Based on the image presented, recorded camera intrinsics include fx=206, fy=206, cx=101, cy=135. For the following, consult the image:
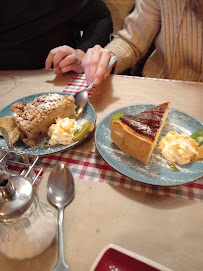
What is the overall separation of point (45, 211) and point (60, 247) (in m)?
0.10

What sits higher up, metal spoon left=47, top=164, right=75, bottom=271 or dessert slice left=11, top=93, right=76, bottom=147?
dessert slice left=11, top=93, right=76, bottom=147

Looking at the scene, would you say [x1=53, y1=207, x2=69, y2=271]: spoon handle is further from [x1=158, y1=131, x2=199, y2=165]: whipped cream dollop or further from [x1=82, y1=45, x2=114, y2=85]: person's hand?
[x1=82, y1=45, x2=114, y2=85]: person's hand

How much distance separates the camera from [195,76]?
1348 millimetres

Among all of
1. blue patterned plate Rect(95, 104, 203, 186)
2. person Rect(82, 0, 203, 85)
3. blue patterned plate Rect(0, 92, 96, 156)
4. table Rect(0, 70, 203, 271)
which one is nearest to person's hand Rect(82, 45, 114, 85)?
person Rect(82, 0, 203, 85)

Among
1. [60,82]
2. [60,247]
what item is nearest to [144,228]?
[60,247]

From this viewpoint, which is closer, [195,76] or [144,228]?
[144,228]

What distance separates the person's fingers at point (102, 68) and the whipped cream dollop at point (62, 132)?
16.8 inches

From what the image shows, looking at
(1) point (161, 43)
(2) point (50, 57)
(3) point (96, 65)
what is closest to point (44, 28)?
(2) point (50, 57)

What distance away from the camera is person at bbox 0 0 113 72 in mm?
1459

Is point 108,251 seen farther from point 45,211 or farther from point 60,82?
point 60,82

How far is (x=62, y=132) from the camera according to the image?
825 mm

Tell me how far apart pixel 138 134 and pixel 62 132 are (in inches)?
11.8

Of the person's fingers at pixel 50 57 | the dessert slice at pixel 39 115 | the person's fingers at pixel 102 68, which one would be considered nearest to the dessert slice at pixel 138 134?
the dessert slice at pixel 39 115

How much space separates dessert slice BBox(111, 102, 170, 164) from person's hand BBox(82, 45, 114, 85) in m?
0.47
